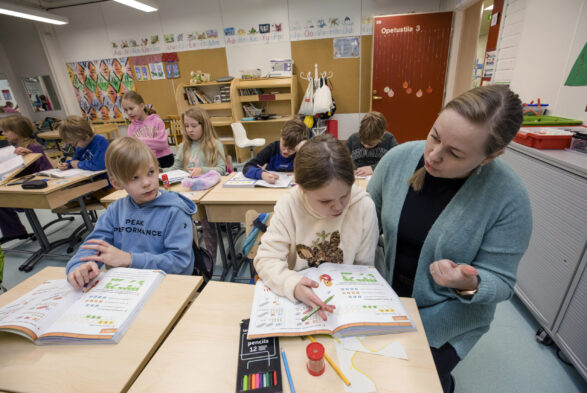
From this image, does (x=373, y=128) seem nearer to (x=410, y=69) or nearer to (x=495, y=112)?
(x=495, y=112)

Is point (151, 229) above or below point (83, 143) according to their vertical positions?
below

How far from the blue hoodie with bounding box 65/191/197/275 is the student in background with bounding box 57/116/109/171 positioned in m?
1.50

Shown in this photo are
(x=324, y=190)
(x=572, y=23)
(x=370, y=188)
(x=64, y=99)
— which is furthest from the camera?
(x=64, y=99)

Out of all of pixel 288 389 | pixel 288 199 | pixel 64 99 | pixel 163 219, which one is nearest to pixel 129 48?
pixel 64 99

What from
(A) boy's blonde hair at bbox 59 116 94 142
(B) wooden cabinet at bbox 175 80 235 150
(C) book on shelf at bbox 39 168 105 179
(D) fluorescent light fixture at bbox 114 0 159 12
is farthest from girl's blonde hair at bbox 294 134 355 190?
(D) fluorescent light fixture at bbox 114 0 159 12

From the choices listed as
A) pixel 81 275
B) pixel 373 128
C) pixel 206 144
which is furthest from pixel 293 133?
pixel 81 275

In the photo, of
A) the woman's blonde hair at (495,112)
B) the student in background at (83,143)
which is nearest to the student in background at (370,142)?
the woman's blonde hair at (495,112)

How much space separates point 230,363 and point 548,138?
1893mm

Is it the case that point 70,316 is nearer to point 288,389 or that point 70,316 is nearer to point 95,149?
point 288,389

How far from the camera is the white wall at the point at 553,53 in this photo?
5.73 ft

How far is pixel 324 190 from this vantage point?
87cm

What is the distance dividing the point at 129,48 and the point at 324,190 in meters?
6.16

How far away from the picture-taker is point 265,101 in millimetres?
5121

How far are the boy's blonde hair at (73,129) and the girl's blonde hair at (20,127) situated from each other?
2.02 feet
